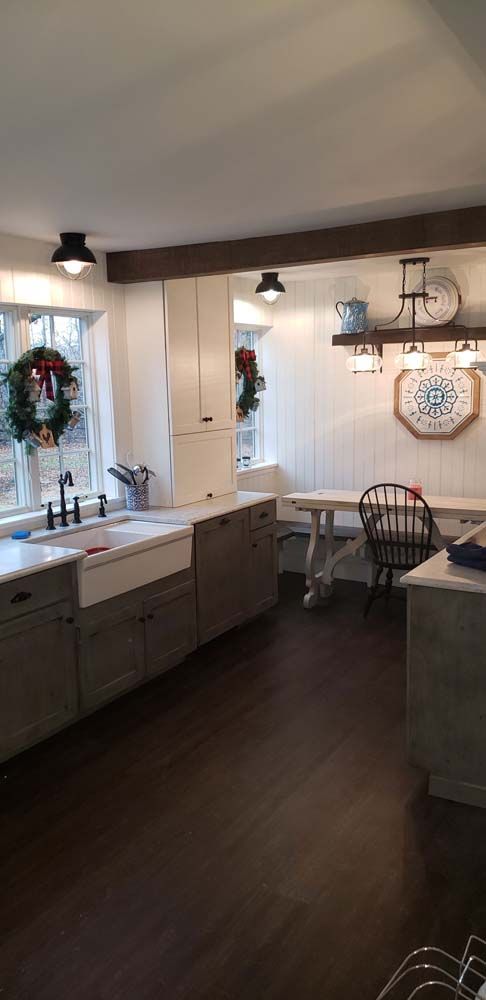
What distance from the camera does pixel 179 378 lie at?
4469 mm

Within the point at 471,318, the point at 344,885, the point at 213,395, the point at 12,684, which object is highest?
the point at 471,318

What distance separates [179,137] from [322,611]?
3519mm

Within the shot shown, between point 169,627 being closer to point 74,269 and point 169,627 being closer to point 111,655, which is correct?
point 111,655

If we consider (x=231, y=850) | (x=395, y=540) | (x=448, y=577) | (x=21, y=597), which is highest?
(x=448, y=577)

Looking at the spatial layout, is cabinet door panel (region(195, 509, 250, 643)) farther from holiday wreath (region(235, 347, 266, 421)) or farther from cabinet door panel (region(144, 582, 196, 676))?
holiday wreath (region(235, 347, 266, 421))

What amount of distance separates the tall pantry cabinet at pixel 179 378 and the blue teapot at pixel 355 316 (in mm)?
1268

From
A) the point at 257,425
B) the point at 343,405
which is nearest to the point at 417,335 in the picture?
the point at 343,405

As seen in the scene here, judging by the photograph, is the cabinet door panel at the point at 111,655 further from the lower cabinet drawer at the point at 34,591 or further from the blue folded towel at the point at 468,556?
the blue folded towel at the point at 468,556

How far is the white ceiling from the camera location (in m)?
1.56

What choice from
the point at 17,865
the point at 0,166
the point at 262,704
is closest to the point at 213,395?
the point at 262,704

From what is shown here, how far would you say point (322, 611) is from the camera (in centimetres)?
516

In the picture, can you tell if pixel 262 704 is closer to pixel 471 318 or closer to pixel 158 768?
pixel 158 768

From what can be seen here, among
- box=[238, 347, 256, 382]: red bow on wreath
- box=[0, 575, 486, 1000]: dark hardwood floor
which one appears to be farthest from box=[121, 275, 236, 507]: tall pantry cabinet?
box=[0, 575, 486, 1000]: dark hardwood floor

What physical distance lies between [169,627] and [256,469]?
2.49m
